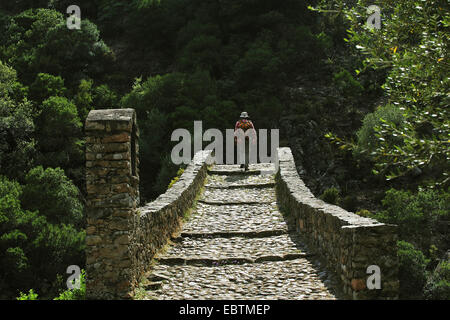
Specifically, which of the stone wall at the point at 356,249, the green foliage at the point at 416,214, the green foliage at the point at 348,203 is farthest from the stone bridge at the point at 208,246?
the green foliage at the point at 416,214

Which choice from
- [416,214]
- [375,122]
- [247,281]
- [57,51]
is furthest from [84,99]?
[247,281]

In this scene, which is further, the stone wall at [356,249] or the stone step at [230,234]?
the stone step at [230,234]

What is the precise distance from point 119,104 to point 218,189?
2127 centimetres

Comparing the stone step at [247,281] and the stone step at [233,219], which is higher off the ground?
the stone step at [233,219]

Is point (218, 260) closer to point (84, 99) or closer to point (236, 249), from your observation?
point (236, 249)

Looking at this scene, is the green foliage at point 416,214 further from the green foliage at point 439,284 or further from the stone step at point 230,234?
the stone step at point 230,234

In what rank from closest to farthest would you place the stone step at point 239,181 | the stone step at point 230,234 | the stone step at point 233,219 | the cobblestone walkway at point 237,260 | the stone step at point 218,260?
the cobblestone walkway at point 237,260 → the stone step at point 218,260 → the stone step at point 230,234 → the stone step at point 233,219 → the stone step at point 239,181

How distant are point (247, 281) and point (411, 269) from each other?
69.4 ft

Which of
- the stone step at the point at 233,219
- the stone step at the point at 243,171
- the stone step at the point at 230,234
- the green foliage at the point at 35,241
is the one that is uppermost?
the stone step at the point at 243,171

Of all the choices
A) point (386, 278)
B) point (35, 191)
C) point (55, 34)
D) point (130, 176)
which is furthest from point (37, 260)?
point (386, 278)

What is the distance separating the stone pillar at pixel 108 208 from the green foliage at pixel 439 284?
22.3 metres

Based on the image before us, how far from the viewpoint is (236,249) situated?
29.9 feet

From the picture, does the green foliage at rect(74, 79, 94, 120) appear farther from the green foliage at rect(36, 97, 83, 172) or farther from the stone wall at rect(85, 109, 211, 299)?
the stone wall at rect(85, 109, 211, 299)

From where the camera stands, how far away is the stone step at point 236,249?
8539 millimetres
